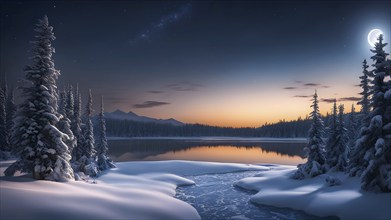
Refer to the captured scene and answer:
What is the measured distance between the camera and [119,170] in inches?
1740

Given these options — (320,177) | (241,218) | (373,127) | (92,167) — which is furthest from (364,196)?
(92,167)

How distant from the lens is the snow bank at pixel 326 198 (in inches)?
755

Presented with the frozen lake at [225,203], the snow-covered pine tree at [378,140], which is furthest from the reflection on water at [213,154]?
the snow-covered pine tree at [378,140]

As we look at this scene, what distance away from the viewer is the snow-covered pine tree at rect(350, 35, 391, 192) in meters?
21.0

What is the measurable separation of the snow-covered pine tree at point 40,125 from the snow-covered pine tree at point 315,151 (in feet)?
90.1

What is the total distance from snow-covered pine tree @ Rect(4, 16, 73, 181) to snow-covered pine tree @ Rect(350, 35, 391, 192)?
80.5ft

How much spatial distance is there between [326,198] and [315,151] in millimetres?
13609

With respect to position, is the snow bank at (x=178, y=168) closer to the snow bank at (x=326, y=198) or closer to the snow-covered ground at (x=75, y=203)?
the snow bank at (x=326, y=198)

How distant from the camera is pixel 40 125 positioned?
72.1 ft

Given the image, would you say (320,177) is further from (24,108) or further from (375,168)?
(24,108)

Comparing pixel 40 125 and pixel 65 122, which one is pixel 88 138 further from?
pixel 40 125

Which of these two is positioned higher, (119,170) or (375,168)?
(375,168)

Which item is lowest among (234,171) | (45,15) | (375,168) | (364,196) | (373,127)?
(234,171)

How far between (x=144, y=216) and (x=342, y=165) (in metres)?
28.8
